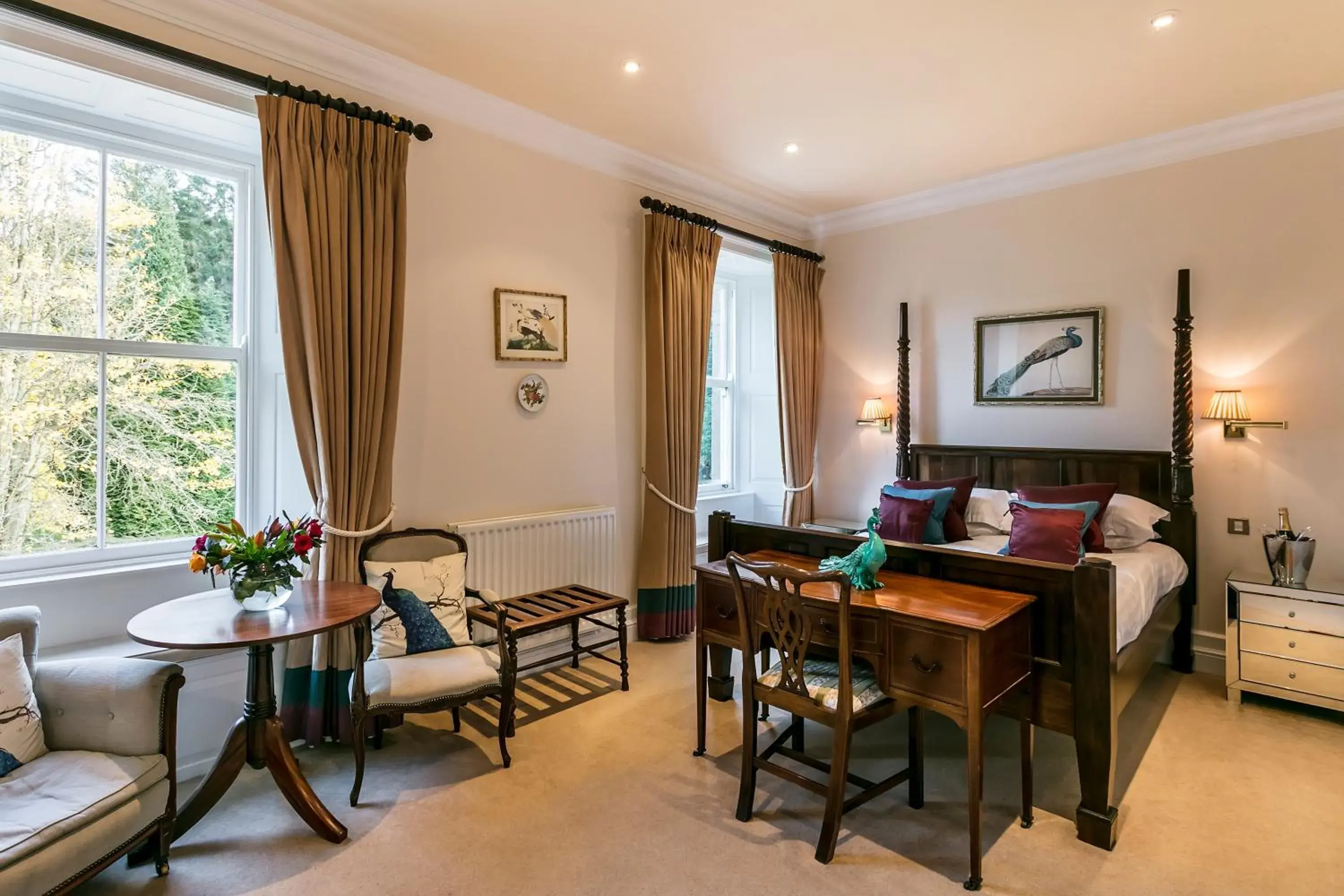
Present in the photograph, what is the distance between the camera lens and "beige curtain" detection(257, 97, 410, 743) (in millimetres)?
2756

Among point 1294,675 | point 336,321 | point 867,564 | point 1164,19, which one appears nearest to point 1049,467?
point 1294,675

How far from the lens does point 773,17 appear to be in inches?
110

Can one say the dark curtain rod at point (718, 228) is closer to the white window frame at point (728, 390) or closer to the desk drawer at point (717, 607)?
the white window frame at point (728, 390)

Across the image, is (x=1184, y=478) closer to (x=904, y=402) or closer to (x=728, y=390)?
(x=904, y=402)

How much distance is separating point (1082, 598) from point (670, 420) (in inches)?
99.7

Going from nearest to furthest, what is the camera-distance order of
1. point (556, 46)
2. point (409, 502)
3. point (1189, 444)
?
point (556, 46)
point (409, 502)
point (1189, 444)

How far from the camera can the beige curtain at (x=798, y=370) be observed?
5.18 m

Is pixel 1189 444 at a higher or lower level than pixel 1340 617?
higher

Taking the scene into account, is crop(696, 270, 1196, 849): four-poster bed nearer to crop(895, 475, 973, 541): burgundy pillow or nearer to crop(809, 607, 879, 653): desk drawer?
crop(809, 607, 879, 653): desk drawer

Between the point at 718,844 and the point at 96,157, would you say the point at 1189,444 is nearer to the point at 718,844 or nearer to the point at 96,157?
the point at 718,844

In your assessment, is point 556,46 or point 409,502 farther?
point 409,502

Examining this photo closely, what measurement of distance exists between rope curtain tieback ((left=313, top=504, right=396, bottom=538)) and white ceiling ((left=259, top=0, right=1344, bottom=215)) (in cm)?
200

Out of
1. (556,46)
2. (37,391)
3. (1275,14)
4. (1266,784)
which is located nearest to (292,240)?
(37,391)

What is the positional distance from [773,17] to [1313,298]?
10.5 ft
